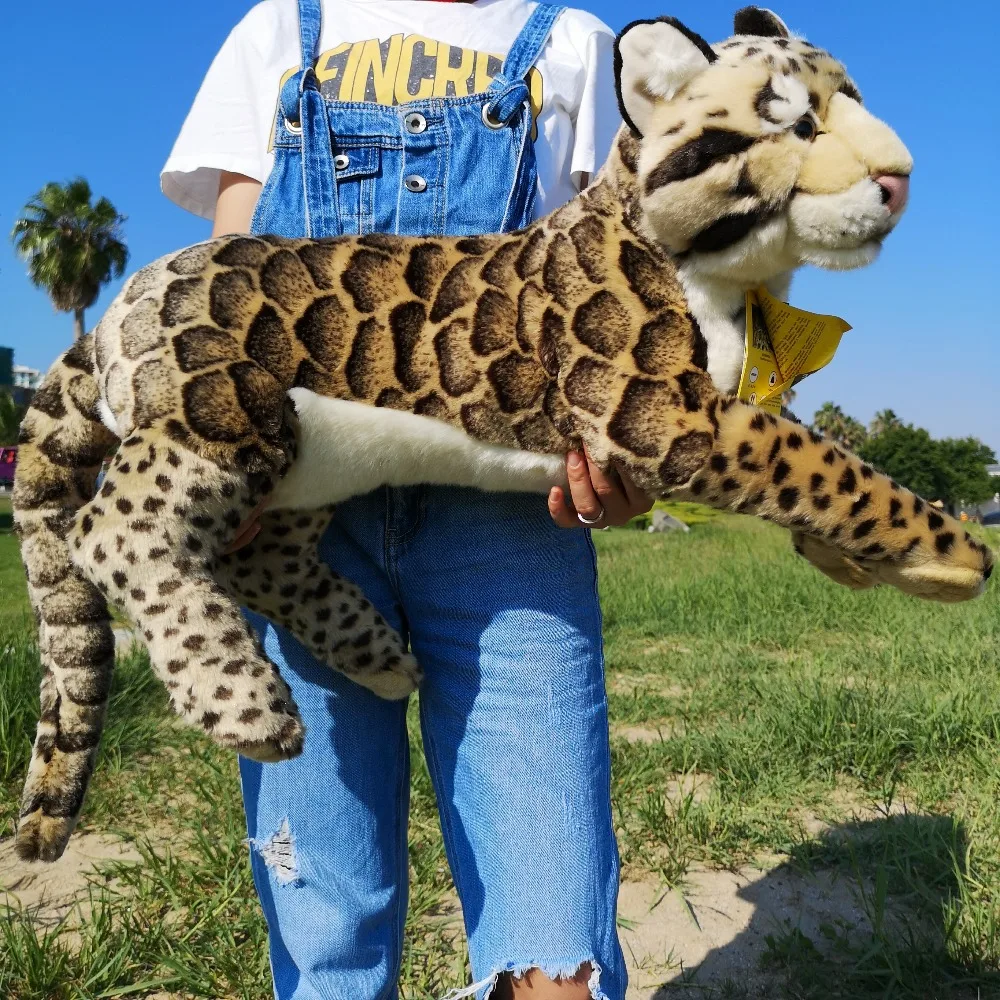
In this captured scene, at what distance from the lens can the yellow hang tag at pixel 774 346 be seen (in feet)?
5.53

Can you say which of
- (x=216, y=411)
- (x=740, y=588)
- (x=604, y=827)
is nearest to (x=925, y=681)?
(x=740, y=588)

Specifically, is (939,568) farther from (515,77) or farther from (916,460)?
(916,460)

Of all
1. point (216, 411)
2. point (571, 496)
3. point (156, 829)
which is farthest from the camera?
point (156, 829)

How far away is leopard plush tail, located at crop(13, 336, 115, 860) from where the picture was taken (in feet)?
6.15

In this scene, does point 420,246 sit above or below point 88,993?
above

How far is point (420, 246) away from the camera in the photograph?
1.81 m

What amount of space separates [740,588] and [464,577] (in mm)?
6007

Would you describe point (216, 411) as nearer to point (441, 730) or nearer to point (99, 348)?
point (99, 348)

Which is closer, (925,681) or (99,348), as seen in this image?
(99,348)

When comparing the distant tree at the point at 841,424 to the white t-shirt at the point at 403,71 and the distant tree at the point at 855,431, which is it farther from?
the white t-shirt at the point at 403,71

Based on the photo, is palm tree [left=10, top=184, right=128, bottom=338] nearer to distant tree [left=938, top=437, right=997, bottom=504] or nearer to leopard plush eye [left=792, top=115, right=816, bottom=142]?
leopard plush eye [left=792, top=115, right=816, bottom=142]

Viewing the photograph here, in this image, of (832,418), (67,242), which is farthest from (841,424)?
(67,242)

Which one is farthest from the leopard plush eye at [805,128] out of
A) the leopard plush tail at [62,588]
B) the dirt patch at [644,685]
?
the dirt patch at [644,685]

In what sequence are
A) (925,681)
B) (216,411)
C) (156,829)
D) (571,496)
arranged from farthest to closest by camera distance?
(925,681), (156,829), (571,496), (216,411)
